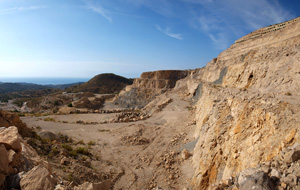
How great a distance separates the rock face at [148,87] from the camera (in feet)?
120

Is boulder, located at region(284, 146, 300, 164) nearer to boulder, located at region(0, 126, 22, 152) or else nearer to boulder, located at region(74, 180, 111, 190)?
boulder, located at region(74, 180, 111, 190)

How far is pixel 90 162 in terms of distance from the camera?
930 centimetres

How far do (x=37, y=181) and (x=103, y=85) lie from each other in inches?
2833

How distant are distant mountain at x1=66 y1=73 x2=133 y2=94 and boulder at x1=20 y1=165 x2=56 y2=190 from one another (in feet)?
202

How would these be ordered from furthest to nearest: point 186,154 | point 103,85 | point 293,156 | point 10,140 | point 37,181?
point 103,85, point 186,154, point 10,140, point 37,181, point 293,156

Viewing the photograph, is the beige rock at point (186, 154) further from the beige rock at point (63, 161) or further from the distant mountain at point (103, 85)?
the distant mountain at point (103, 85)

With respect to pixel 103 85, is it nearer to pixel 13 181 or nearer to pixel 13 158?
pixel 13 158

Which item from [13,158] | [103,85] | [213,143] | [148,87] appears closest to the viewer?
[13,158]

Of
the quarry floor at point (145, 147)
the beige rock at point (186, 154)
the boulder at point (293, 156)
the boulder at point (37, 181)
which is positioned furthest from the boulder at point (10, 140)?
the beige rock at point (186, 154)

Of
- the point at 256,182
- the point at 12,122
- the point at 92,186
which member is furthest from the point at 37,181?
the point at 12,122

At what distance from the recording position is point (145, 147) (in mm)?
12047

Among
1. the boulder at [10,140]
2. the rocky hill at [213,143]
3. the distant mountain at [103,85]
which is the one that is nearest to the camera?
the rocky hill at [213,143]

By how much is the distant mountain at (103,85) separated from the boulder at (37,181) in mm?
61659

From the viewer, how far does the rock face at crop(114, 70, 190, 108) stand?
3666 centimetres
